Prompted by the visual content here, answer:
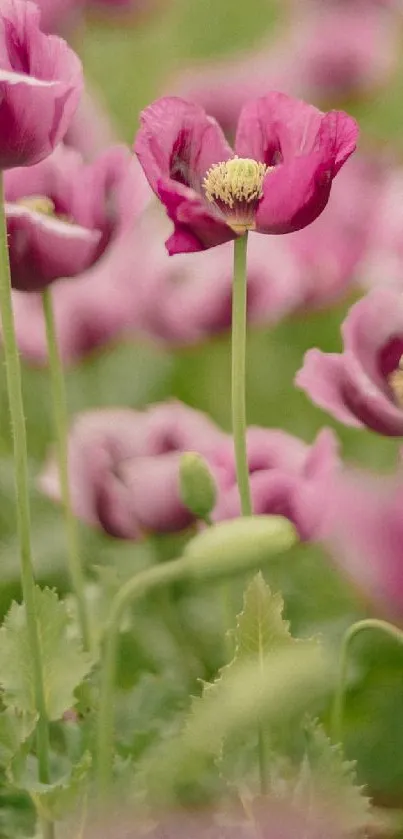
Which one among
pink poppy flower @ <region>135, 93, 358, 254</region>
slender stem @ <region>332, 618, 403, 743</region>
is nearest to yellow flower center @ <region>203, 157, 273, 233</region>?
pink poppy flower @ <region>135, 93, 358, 254</region>

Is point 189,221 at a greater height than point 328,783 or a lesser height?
greater

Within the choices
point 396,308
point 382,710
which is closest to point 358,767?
point 382,710

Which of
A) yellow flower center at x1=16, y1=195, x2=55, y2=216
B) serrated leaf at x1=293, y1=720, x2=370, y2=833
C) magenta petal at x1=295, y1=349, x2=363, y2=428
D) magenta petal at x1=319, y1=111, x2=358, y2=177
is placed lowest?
serrated leaf at x1=293, y1=720, x2=370, y2=833

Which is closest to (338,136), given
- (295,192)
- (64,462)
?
(295,192)

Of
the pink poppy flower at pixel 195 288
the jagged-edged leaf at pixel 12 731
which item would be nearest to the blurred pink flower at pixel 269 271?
the pink poppy flower at pixel 195 288

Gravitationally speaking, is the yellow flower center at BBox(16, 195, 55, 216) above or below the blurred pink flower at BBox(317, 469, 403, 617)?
above

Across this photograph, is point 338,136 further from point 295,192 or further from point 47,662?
point 47,662

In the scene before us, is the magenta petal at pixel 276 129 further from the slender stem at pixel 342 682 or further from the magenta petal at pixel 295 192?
the slender stem at pixel 342 682

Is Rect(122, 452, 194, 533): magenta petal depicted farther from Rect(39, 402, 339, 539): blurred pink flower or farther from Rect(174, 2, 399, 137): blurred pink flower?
Rect(174, 2, 399, 137): blurred pink flower
